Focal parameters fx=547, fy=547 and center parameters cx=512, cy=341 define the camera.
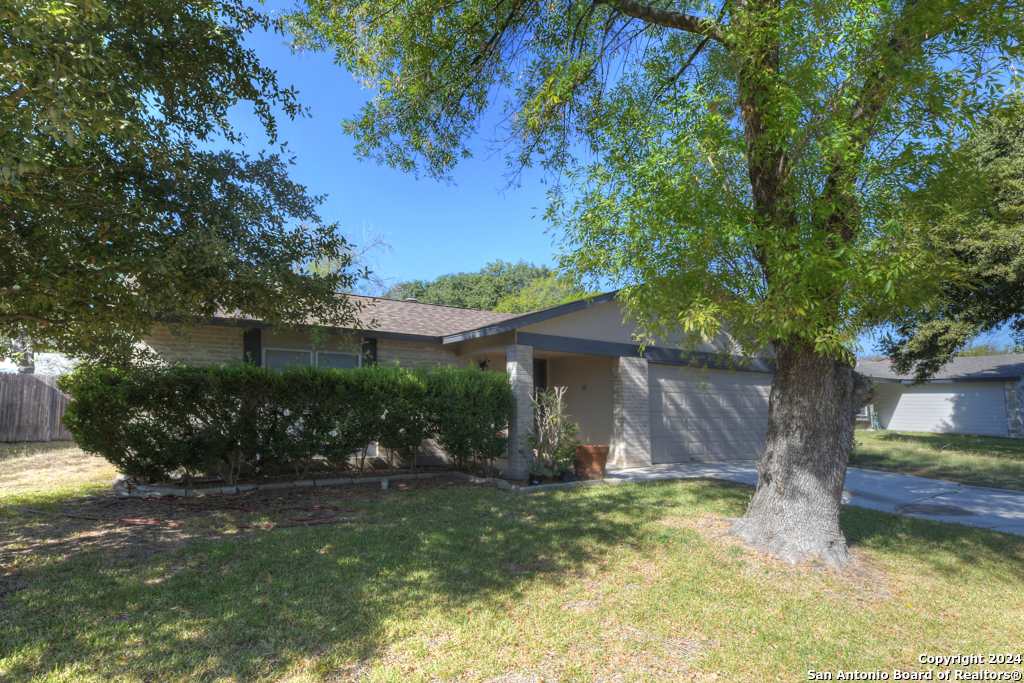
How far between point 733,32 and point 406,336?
8.93 meters

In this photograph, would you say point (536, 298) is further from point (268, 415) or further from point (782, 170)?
point (782, 170)

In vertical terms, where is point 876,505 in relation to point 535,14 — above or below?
below

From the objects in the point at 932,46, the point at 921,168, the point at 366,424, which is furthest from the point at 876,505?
the point at 366,424

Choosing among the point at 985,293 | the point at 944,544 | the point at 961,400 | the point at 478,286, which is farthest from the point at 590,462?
the point at 478,286

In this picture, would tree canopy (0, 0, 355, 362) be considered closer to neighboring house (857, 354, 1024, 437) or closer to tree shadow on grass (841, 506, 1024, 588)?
tree shadow on grass (841, 506, 1024, 588)

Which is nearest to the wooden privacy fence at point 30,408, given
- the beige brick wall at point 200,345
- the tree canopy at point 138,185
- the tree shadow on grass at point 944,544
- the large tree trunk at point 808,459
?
the beige brick wall at point 200,345

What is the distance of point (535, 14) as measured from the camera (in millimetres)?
7762

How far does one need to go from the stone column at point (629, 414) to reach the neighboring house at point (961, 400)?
1963cm

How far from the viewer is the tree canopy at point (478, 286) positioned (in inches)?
Result: 1594

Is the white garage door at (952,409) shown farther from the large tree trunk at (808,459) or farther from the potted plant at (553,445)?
the large tree trunk at (808,459)

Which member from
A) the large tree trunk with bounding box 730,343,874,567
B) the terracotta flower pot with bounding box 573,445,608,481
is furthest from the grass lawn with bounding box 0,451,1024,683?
the terracotta flower pot with bounding box 573,445,608,481

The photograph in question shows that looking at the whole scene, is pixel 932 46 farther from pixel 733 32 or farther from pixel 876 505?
pixel 876 505

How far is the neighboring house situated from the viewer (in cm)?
2561

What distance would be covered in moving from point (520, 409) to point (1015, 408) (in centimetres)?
2729
